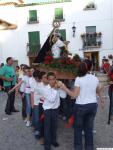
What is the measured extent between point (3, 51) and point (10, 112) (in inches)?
1124

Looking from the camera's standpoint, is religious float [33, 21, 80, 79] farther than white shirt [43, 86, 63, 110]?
Yes

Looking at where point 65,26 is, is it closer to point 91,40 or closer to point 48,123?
point 91,40

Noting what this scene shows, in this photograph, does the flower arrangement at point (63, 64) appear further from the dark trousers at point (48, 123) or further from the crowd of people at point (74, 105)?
the dark trousers at point (48, 123)

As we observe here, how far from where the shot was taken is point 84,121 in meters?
7.28

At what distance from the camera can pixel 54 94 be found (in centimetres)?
763

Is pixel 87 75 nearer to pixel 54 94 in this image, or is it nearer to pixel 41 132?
pixel 54 94

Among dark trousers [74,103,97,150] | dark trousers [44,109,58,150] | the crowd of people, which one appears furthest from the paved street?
dark trousers [74,103,97,150]

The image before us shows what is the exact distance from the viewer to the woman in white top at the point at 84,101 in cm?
701

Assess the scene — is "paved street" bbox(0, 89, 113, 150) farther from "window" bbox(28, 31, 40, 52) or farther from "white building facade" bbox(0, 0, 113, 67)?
"window" bbox(28, 31, 40, 52)

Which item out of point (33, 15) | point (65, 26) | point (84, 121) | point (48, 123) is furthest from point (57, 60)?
point (33, 15)

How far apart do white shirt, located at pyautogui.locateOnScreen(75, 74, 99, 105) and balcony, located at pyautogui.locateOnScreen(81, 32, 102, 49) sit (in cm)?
3275

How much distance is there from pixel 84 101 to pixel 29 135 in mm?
2598

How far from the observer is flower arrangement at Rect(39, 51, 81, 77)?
8797 mm

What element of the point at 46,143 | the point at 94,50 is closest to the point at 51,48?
the point at 46,143
